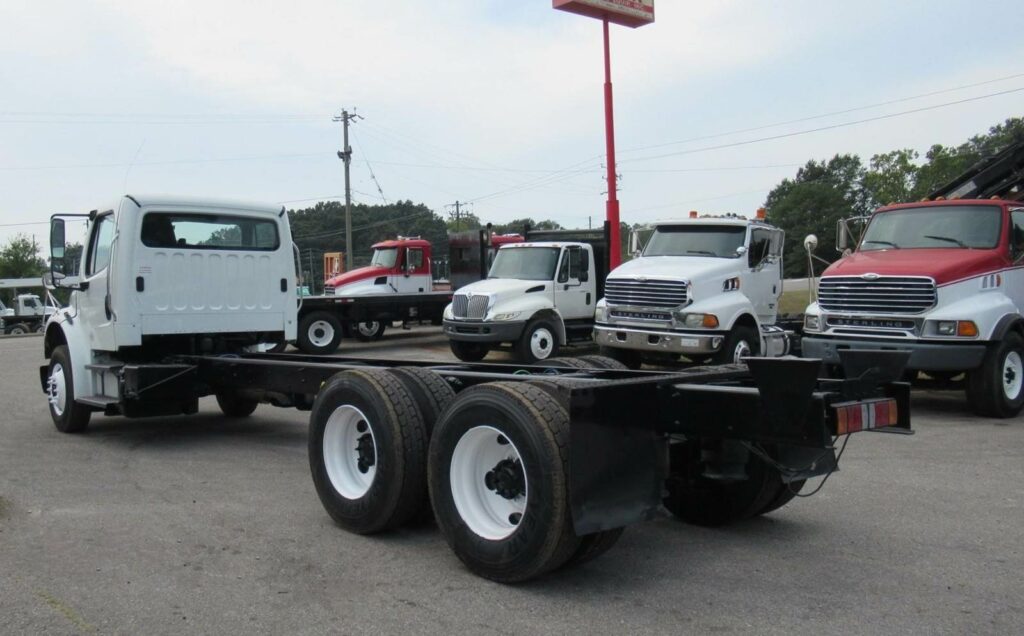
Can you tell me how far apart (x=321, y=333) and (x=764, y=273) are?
11.0m

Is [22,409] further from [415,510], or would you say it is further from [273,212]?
[415,510]

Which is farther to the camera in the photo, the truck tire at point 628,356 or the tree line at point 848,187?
the tree line at point 848,187

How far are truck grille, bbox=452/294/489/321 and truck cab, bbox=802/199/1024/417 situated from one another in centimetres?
656

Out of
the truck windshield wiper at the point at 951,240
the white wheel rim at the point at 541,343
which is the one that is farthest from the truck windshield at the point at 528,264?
the truck windshield wiper at the point at 951,240

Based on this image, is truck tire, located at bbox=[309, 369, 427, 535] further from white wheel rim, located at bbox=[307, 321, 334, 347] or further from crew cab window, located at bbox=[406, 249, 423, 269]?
crew cab window, located at bbox=[406, 249, 423, 269]

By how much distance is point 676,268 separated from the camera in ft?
43.0

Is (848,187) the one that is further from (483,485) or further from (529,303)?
(483,485)

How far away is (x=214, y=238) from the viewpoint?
9148 mm

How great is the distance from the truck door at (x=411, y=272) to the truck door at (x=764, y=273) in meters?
12.6

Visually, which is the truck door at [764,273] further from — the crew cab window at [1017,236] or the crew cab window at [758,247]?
the crew cab window at [1017,236]

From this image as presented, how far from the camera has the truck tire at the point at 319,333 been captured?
791 inches

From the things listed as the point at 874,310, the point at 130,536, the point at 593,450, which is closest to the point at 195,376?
the point at 130,536

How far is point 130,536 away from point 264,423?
462 cm

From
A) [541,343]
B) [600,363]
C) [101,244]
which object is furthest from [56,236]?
[541,343]
